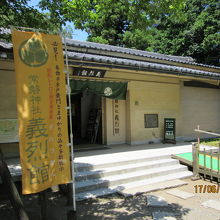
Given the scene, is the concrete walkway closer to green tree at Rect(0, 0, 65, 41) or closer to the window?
the window

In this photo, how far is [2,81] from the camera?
707cm

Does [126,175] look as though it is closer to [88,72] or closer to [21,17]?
[88,72]

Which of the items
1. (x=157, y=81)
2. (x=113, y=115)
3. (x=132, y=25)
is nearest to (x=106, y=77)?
(x=113, y=115)

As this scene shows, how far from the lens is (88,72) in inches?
321

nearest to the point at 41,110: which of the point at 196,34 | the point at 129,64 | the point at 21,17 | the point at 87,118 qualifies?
the point at 21,17

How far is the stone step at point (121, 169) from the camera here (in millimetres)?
5965

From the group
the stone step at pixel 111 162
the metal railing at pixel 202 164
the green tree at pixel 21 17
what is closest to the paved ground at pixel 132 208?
the metal railing at pixel 202 164

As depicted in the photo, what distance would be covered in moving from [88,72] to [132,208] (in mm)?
5101

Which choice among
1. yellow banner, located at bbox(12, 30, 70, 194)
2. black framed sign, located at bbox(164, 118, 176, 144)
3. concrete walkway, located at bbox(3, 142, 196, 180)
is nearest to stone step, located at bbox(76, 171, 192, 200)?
concrete walkway, located at bbox(3, 142, 196, 180)

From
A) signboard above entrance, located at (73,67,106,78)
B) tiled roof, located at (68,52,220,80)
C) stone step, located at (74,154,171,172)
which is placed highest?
tiled roof, located at (68,52,220,80)

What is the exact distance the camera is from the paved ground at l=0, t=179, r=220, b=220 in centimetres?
437

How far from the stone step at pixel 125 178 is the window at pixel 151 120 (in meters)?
3.26

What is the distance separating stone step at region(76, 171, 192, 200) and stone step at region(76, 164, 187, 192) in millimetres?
111
